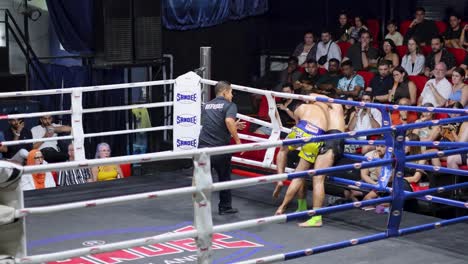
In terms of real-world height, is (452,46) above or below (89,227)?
above

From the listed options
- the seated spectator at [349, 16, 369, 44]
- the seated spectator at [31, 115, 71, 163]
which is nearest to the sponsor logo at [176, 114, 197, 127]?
the seated spectator at [31, 115, 71, 163]

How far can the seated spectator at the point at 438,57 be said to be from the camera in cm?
1129

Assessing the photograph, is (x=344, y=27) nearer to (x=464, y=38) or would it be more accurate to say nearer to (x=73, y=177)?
(x=464, y=38)

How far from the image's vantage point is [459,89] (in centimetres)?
1023

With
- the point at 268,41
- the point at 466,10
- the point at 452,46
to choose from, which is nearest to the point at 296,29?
the point at 268,41

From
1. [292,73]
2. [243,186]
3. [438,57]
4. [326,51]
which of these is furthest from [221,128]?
[326,51]

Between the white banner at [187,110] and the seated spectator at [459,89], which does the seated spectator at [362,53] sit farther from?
the white banner at [187,110]

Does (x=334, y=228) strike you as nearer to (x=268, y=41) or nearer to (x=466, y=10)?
(x=466, y=10)

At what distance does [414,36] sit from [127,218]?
19.3ft

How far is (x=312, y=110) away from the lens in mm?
7801

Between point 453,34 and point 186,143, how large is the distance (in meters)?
4.62

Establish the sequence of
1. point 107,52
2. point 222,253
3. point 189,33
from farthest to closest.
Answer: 1. point 189,33
2. point 107,52
3. point 222,253

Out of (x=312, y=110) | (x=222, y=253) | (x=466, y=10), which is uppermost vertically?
(x=466, y=10)

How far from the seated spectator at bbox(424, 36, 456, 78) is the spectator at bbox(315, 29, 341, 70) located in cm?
183
